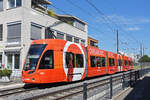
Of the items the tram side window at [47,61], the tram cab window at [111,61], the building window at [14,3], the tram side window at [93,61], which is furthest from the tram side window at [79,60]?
the building window at [14,3]

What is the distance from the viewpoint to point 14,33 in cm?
2025

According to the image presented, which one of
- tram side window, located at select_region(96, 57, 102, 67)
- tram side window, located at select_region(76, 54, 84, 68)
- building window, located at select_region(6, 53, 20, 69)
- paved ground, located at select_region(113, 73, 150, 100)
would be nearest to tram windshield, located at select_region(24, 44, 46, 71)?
tram side window, located at select_region(76, 54, 84, 68)

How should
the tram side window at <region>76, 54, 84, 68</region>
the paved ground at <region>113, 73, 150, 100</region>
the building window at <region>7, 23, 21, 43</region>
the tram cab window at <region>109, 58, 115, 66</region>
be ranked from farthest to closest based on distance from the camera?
the tram cab window at <region>109, 58, 115, 66</region> < the building window at <region>7, 23, 21, 43</region> < the tram side window at <region>76, 54, 84, 68</region> < the paved ground at <region>113, 73, 150, 100</region>

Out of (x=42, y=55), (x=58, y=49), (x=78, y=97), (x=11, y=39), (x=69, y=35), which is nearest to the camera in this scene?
(x=78, y=97)

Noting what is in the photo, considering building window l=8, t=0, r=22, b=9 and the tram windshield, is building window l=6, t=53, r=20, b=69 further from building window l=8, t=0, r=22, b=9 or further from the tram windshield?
the tram windshield

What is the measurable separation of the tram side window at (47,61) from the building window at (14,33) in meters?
9.61

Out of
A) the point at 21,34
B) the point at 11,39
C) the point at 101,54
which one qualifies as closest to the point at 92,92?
the point at 101,54

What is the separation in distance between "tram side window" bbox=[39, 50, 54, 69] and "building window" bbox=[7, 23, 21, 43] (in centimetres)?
961

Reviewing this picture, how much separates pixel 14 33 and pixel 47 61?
35.7ft

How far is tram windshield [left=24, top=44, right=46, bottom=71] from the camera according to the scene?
10945 millimetres

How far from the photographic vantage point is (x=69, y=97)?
4477mm

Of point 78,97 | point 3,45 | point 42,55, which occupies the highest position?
point 3,45

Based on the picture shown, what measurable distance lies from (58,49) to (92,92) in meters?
6.85

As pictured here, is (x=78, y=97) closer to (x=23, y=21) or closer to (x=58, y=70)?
(x=58, y=70)
